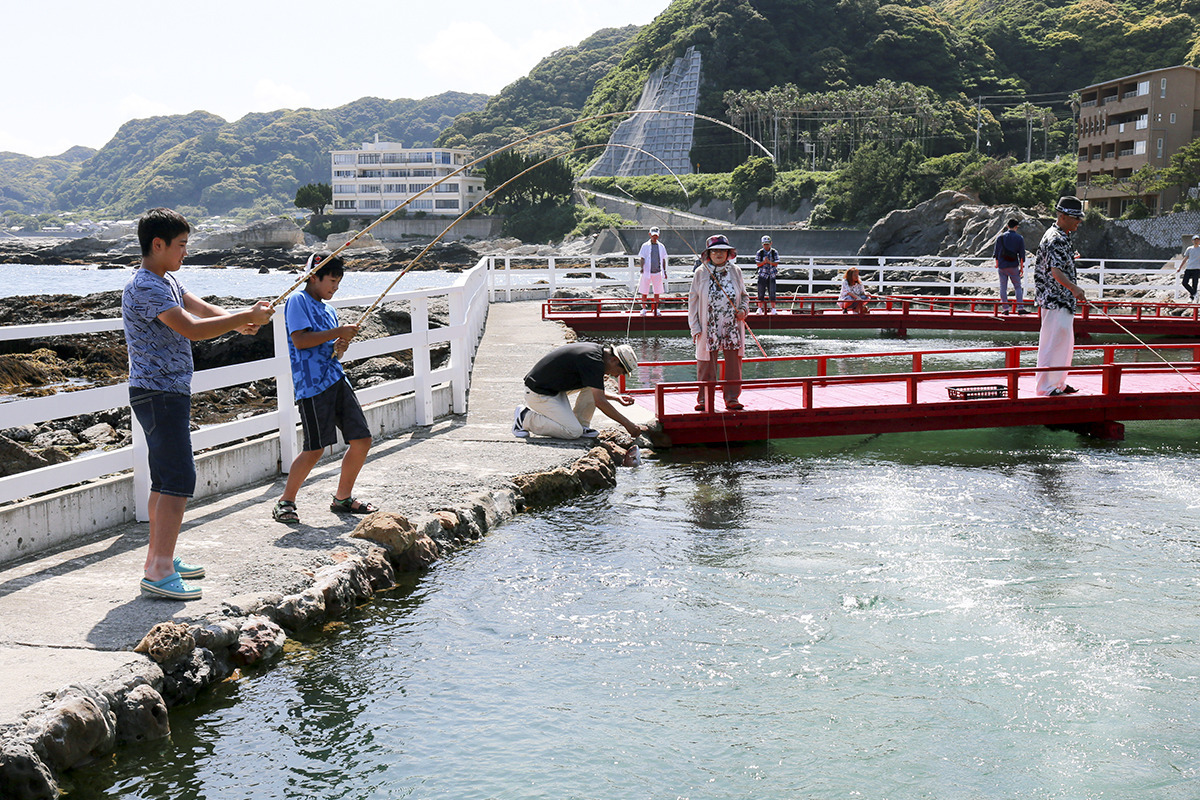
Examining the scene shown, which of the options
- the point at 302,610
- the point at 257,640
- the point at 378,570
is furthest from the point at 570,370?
the point at 257,640

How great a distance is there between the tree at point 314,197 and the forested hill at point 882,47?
32.5 m

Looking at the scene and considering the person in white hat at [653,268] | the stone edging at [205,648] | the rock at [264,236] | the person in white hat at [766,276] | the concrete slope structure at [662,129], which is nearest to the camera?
the stone edging at [205,648]

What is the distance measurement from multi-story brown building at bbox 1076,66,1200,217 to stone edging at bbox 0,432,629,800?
6325 centimetres

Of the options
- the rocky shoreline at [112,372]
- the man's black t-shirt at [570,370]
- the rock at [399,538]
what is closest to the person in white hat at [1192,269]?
the rocky shoreline at [112,372]

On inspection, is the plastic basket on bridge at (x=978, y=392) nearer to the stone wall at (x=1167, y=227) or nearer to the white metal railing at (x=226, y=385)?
the white metal railing at (x=226, y=385)

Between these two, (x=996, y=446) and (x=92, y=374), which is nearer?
(x=996, y=446)

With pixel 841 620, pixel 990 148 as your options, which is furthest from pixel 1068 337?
pixel 990 148

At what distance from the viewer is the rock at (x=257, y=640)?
15.5ft

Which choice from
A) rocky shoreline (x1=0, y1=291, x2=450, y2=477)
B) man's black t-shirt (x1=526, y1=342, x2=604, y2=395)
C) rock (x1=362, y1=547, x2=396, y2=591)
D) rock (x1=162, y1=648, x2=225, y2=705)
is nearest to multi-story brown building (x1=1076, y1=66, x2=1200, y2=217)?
rocky shoreline (x1=0, y1=291, x2=450, y2=477)

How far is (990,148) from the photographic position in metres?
104

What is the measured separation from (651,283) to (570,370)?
42.7 feet

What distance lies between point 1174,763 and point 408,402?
22.7ft

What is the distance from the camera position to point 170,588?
471 centimetres

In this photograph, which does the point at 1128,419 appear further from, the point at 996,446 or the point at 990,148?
the point at 990,148
